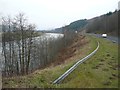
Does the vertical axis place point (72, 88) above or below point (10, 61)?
above

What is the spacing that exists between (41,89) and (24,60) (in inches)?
1316

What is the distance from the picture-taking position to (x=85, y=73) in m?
13.4

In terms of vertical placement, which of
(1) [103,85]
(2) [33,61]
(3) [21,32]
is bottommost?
(2) [33,61]

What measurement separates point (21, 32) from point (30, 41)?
7.49 feet

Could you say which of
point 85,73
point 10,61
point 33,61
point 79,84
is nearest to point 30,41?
point 10,61

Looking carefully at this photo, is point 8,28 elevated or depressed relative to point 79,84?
elevated

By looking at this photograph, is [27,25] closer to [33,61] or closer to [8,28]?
[8,28]

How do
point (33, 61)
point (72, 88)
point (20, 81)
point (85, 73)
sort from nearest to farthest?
point (72, 88)
point (20, 81)
point (85, 73)
point (33, 61)

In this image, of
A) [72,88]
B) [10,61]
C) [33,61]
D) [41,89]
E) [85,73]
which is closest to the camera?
[41,89]

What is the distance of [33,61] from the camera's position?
5009 cm

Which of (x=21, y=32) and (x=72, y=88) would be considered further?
(x=21, y=32)

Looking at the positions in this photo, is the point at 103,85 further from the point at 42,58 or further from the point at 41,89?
the point at 42,58

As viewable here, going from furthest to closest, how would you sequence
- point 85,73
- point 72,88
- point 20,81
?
point 85,73, point 20,81, point 72,88

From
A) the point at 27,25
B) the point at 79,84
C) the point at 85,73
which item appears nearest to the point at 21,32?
the point at 27,25
